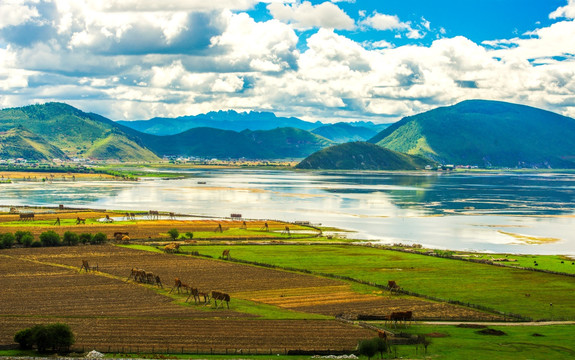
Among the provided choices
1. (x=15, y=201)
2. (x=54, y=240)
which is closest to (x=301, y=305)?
(x=54, y=240)

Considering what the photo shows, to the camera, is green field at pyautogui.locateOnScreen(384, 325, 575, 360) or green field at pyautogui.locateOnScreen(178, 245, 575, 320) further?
green field at pyautogui.locateOnScreen(178, 245, 575, 320)

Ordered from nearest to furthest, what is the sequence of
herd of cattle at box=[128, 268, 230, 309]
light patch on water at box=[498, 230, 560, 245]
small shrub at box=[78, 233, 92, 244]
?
herd of cattle at box=[128, 268, 230, 309], small shrub at box=[78, 233, 92, 244], light patch on water at box=[498, 230, 560, 245]

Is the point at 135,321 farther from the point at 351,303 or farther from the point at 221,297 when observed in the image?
the point at 351,303

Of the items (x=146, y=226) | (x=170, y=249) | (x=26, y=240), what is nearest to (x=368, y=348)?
(x=170, y=249)

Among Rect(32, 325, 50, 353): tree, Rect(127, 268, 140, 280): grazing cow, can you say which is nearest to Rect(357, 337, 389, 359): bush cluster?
Rect(32, 325, 50, 353): tree

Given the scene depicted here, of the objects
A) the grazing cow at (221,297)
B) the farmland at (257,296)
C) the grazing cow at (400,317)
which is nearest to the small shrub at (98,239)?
the farmland at (257,296)

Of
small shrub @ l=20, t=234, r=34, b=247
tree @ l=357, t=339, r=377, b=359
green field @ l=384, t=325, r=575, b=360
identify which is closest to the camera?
green field @ l=384, t=325, r=575, b=360

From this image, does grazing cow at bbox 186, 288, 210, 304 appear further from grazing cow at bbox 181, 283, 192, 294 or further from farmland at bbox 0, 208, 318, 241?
farmland at bbox 0, 208, 318, 241

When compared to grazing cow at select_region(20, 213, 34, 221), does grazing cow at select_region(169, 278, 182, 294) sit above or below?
below
